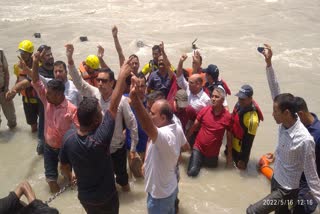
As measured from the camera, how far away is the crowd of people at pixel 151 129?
3.35 metres

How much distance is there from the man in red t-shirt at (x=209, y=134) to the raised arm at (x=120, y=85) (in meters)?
2.62

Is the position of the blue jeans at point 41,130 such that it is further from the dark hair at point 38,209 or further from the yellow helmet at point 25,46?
the dark hair at point 38,209

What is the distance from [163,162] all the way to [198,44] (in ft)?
36.5

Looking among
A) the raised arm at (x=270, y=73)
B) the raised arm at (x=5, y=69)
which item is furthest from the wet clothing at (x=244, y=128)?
the raised arm at (x=5, y=69)

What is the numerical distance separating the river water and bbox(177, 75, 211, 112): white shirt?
107cm

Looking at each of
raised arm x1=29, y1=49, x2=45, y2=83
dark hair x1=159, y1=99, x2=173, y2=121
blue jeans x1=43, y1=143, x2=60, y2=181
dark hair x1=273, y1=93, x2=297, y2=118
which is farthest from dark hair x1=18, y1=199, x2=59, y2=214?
dark hair x1=273, y1=93, x2=297, y2=118

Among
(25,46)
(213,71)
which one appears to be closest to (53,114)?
(25,46)

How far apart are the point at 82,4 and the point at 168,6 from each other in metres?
5.21

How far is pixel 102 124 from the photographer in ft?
11.0

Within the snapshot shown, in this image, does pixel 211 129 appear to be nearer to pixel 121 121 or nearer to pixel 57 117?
pixel 121 121

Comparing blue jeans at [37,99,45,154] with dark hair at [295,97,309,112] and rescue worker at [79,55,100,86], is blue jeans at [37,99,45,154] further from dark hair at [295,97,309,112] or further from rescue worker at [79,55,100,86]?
dark hair at [295,97,309,112]

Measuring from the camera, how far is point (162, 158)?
11.1 ft

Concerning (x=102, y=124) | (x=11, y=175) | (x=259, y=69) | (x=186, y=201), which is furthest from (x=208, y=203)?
(x=259, y=69)

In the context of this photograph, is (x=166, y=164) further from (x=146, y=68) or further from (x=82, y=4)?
(x=82, y=4)
